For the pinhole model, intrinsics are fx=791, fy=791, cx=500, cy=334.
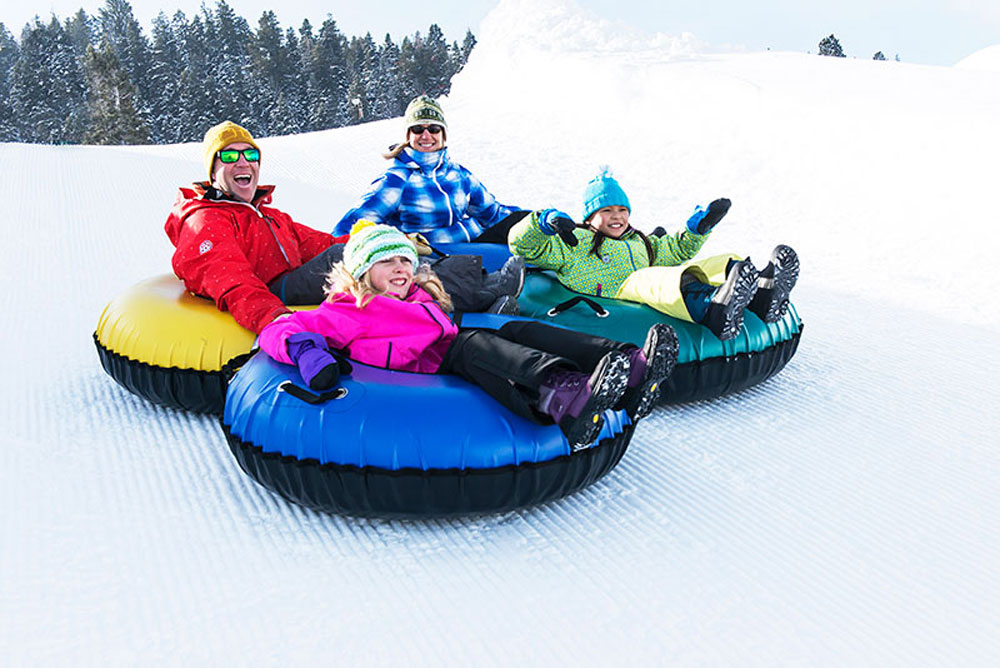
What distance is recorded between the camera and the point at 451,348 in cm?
239

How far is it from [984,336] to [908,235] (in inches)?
90.8

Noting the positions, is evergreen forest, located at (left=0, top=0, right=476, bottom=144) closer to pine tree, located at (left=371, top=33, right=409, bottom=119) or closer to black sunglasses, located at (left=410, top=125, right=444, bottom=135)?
pine tree, located at (left=371, top=33, right=409, bottom=119)

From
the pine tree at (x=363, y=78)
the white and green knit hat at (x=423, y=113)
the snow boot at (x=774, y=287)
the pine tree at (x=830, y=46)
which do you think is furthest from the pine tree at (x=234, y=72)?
the snow boot at (x=774, y=287)

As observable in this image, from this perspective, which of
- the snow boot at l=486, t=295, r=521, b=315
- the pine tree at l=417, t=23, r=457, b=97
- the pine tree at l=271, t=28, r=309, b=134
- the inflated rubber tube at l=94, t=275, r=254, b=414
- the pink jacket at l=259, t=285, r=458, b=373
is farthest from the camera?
the pine tree at l=417, t=23, r=457, b=97

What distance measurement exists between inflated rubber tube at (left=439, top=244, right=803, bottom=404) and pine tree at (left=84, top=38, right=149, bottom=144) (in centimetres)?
3184

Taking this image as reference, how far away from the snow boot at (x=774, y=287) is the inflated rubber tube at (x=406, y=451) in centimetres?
123

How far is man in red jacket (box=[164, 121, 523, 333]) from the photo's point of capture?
9.62 ft

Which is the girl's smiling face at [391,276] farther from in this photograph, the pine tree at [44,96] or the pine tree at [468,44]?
the pine tree at [468,44]

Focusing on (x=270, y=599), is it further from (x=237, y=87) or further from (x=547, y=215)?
(x=237, y=87)

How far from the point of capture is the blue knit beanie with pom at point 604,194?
3.35 meters

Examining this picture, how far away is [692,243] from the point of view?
3549 mm

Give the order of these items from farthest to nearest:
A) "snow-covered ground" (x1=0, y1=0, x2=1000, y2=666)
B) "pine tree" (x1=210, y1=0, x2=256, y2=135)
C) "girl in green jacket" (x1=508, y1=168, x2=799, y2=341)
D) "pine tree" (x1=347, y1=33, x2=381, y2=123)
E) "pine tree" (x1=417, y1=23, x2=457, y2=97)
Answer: "pine tree" (x1=417, y1=23, x2=457, y2=97), "pine tree" (x1=347, y1=33, x2=381, y2=123), "pine tree" (x1=210, y1=0, x2=256, y2=135), "girl in green jacket" (x1=508, y1=168, x2=799, y2=341), "snow-covered ground" (x1=0, y1=0, x2=1000, y2=666)

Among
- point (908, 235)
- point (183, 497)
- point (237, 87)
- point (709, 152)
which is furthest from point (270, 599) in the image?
point (237, 87)

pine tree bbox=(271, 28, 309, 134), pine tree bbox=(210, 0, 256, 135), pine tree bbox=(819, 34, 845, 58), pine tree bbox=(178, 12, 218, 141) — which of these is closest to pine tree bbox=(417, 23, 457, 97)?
pine tree bbox=(271, 28, 309, 134)
